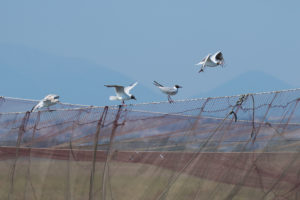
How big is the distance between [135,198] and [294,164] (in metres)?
4.31

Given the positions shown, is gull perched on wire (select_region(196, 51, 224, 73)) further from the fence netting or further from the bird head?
the bird head

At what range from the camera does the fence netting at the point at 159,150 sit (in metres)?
11.9

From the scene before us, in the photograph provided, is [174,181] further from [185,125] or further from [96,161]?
[96,161]

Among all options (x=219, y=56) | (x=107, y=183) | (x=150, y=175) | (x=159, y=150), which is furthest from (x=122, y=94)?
(x=219, y=56)

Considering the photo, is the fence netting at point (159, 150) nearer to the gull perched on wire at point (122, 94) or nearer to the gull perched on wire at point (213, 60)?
the gull perched on wire at point (122, 94)

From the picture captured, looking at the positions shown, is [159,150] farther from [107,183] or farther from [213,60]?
[213,60]

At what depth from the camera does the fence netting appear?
470 inches

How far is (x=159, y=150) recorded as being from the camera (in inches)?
552

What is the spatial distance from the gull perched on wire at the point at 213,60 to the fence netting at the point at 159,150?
40.5 inches

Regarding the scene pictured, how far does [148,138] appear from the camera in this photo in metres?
14.4

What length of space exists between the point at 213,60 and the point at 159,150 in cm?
238

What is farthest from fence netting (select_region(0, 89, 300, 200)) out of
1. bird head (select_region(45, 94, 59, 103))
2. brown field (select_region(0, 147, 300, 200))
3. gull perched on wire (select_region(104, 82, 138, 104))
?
bird head (select_region(45, 94, 59, 103))

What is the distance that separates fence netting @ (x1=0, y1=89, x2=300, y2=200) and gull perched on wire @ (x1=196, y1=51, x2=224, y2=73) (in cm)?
103

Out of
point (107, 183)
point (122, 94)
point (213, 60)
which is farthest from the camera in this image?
point (107, 183)
